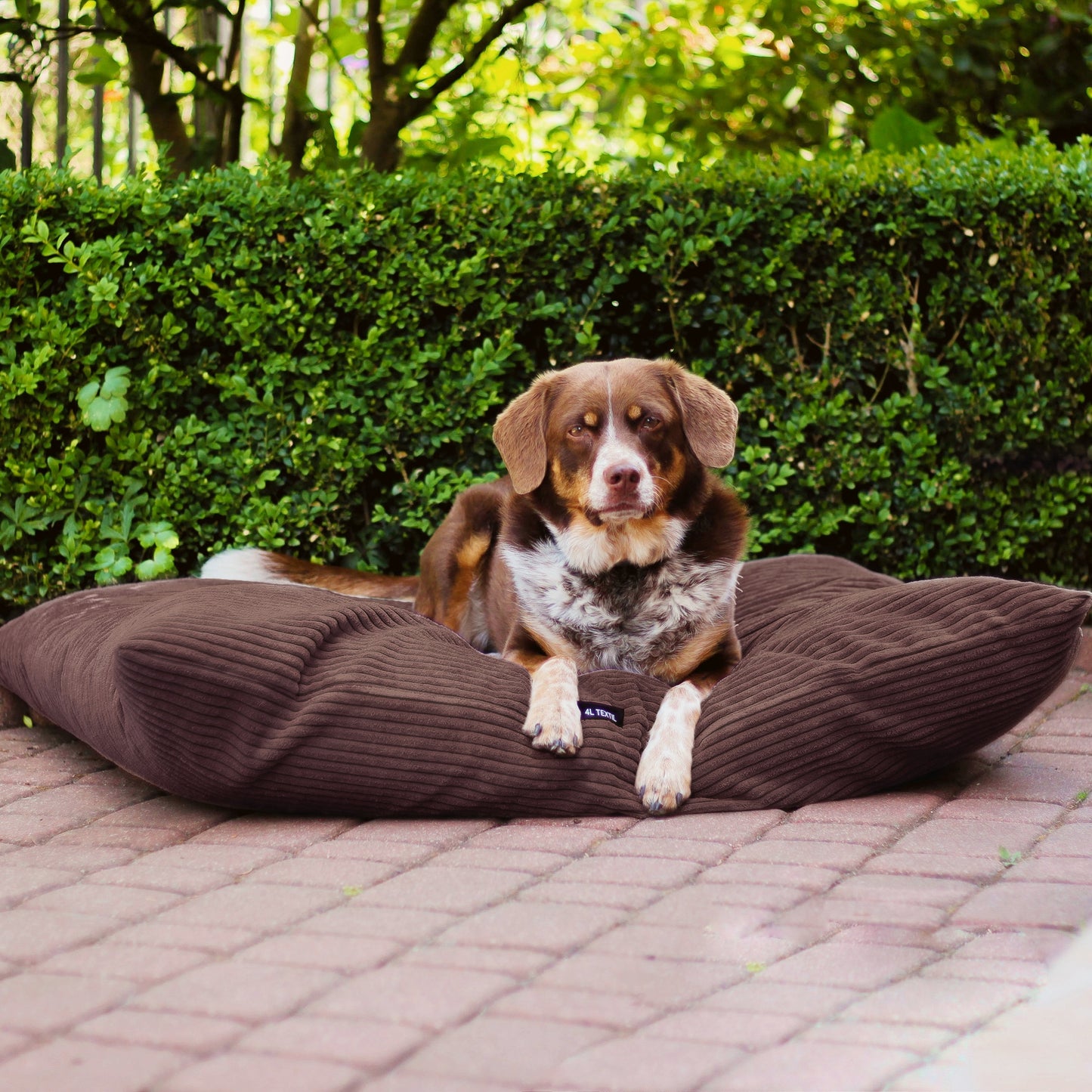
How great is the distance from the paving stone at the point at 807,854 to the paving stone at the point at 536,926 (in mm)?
456

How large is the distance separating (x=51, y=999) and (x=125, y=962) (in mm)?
184

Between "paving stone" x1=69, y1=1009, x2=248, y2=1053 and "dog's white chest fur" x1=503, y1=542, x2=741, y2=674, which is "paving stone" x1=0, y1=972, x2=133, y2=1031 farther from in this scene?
"dog's white chest fur" x1=503, y1=542, x2=741, y2=674

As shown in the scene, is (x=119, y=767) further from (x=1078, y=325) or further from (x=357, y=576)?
(x=1078, y=325)

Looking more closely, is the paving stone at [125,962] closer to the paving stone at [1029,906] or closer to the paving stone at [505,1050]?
the paving stone at [505,1050]

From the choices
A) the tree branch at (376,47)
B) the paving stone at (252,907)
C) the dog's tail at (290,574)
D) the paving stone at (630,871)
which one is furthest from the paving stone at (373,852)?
the tree branch at (376,47)

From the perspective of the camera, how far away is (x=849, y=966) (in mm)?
2465

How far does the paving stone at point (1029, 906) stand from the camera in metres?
2.67

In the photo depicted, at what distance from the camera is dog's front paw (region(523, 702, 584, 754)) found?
3.44 meters

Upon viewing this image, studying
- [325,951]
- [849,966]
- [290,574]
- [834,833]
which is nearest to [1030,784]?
[834,833]

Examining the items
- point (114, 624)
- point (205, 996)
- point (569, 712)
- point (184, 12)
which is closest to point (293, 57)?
point (184, 12)

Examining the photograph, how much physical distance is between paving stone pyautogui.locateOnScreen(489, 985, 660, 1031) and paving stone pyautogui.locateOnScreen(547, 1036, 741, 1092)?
0.25ft

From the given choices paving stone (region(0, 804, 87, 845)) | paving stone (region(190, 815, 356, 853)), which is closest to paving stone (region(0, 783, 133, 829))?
paving stone (region(0, 804, 87, 845))

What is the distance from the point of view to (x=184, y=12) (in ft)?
23.9

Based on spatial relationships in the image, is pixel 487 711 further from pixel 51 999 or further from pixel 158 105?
pixel 158 105
